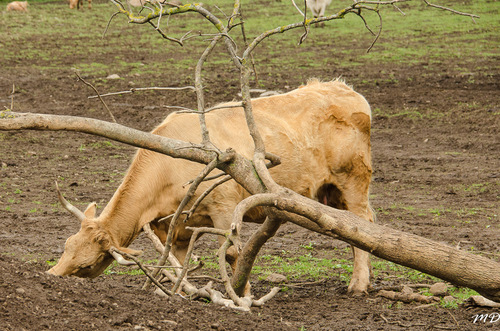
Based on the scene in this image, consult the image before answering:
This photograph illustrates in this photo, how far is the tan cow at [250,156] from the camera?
257 inches

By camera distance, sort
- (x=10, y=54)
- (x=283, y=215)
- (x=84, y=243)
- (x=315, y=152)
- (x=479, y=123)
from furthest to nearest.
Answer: (x=10, y=54)
(x=479, y=123)
(x=315, y=152)
(x=84, y=243)
(x=283, y=215)

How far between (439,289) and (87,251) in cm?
324

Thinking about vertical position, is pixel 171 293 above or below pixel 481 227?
above

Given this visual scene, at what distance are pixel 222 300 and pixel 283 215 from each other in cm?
79

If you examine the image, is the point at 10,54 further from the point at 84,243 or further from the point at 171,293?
the point at 171,293

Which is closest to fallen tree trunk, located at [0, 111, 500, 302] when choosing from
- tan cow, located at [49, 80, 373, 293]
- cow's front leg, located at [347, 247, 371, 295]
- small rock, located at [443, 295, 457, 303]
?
small rock, located at [443, 295, 457, 303]

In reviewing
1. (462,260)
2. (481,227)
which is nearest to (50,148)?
(481,227)

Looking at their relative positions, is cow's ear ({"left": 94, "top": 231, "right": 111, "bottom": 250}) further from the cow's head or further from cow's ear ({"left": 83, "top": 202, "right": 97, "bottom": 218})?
cow's ear ({"left": 83, "top": 202, "right": 97, "bottom": 218})

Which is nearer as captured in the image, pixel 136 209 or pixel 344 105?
pixel 136 209

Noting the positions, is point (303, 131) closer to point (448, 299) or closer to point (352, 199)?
point (352, 199)

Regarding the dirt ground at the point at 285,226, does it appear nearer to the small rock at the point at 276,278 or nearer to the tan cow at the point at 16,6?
the small rock at the point at 276,278

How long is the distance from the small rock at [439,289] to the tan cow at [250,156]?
0.65 meters

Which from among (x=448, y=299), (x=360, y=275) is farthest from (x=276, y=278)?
(x=448, y=299)

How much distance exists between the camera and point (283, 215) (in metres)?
5.27
